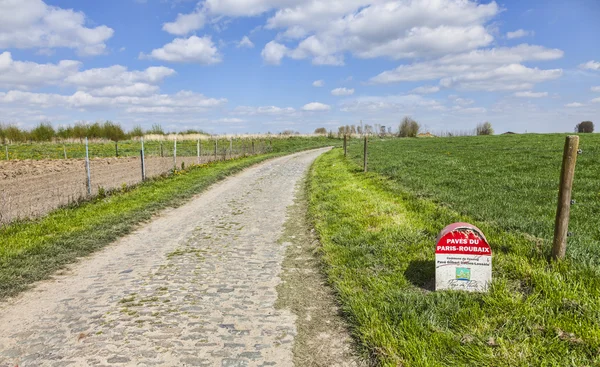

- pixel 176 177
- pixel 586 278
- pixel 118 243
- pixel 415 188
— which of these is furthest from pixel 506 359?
pixel 176 177

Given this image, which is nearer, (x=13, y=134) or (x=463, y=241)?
(x=463, y=241)

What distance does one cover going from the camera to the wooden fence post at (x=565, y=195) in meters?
5.07

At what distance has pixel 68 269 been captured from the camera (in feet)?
21.4

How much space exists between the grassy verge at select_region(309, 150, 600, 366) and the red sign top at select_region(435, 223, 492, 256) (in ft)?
1.60

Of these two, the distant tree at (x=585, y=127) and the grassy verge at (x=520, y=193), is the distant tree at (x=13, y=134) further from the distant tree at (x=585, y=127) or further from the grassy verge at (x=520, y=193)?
the distant tree at (x=585, y=127)

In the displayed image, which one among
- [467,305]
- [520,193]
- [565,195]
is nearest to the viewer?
[467,305]

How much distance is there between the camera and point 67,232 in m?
8.34

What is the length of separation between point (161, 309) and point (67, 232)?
4.88m

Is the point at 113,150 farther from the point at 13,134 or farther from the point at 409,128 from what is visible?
the point at 409,128

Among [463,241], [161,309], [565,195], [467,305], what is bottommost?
[161,309]

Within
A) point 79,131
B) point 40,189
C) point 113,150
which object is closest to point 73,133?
point 79,131

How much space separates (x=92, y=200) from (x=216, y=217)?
4660 millimetres

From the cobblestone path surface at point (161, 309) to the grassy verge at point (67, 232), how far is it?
0.38 m

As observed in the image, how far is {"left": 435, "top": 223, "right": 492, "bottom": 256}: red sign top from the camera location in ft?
15.5
